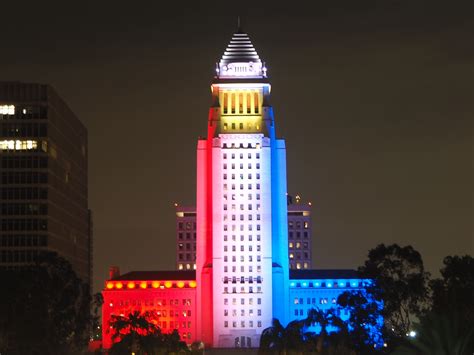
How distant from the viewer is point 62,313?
163750 mm

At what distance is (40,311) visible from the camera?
156m

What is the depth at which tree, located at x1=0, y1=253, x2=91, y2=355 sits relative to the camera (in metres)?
151

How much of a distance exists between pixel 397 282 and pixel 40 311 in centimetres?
4559

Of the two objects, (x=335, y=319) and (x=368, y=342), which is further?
(x=335, y=319)

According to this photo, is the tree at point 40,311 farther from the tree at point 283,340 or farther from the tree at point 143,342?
the tree at point 283,340

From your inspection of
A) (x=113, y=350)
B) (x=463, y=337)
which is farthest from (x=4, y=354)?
(x=463, y=337)

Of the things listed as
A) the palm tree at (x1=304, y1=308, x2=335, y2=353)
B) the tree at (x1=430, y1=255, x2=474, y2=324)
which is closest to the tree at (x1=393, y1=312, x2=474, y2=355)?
the tree at (x1=430, y1=255, x2=474, y2=324)

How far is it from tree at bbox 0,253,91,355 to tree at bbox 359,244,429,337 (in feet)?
124

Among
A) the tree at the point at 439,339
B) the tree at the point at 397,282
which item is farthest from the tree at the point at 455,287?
the tree at the point at 439,339

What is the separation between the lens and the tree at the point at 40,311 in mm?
151375

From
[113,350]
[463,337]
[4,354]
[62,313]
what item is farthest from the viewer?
[113,350]

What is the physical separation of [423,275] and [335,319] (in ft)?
60.3

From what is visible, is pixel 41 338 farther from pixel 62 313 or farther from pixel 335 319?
pixel 335 319

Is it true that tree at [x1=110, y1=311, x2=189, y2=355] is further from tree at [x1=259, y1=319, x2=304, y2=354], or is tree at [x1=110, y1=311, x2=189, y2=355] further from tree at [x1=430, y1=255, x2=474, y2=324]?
tree at [x1=430, y1=255, x2=474, y2=324]
